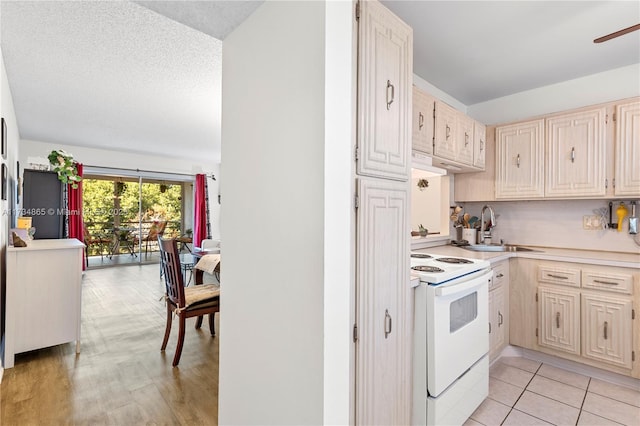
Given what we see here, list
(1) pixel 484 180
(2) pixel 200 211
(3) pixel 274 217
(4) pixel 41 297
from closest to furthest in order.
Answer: (3) pixel 274 217, (4) pixel 41 297, (1) pixel 484 180, (2) pixel 200 211

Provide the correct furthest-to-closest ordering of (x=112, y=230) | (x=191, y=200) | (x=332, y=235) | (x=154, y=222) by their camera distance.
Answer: (x=191, y=200), (x=154, y=222), (x=112, y=230), (x=332, y=235)

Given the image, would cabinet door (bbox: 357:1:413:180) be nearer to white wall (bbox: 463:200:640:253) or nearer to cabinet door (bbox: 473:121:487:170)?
cabinet door (bbox: 473:121:487:170)

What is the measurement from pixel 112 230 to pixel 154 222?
2.62 ft

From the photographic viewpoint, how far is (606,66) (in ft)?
8.55

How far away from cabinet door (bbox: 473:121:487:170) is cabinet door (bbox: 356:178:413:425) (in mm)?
1872

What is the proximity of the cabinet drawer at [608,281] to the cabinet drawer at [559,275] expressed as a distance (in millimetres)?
47

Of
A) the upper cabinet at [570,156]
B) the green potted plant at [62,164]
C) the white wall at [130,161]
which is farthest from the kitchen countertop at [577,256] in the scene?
the white wall at [130,161]

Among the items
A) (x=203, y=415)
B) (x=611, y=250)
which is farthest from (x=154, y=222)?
(x=611, y=250)

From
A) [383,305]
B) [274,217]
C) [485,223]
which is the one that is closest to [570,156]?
[485,223]

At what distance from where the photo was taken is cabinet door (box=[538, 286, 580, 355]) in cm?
239

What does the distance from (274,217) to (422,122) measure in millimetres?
1515

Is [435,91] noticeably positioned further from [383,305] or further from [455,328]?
[383,305]

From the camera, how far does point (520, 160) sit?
2910 mm

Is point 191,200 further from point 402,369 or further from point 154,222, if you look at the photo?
point 402,369
